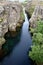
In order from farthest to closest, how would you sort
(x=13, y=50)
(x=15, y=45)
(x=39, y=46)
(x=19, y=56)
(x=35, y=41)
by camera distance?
(x=15, y=45), (x=13, y=50), (x=19, y=56), (x=35, y=41), (x=39, y=46)

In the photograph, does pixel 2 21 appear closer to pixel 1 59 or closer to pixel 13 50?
pixel 13 50

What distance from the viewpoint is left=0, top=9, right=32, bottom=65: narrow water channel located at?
1636 inches

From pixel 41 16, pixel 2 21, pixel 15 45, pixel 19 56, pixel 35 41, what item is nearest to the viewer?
pixel 35 41

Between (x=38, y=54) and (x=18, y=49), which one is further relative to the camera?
(x=18, y=49)

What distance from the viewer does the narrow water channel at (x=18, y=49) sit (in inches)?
1636

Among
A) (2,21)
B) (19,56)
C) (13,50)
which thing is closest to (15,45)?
(13,50)

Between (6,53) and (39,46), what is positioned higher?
(39,46)

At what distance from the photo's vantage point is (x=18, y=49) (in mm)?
49094

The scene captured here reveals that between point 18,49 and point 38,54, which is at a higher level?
point 38,54

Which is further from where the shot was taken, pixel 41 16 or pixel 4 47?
pixel 41 16

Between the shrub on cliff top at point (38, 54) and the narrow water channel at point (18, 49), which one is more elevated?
the shrub on cliff top at point (38, 54)

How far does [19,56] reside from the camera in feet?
145

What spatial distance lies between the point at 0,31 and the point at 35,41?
17.1 m

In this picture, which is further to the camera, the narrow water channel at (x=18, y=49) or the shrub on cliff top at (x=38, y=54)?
the narrow water channel at (x=18, y=49)
